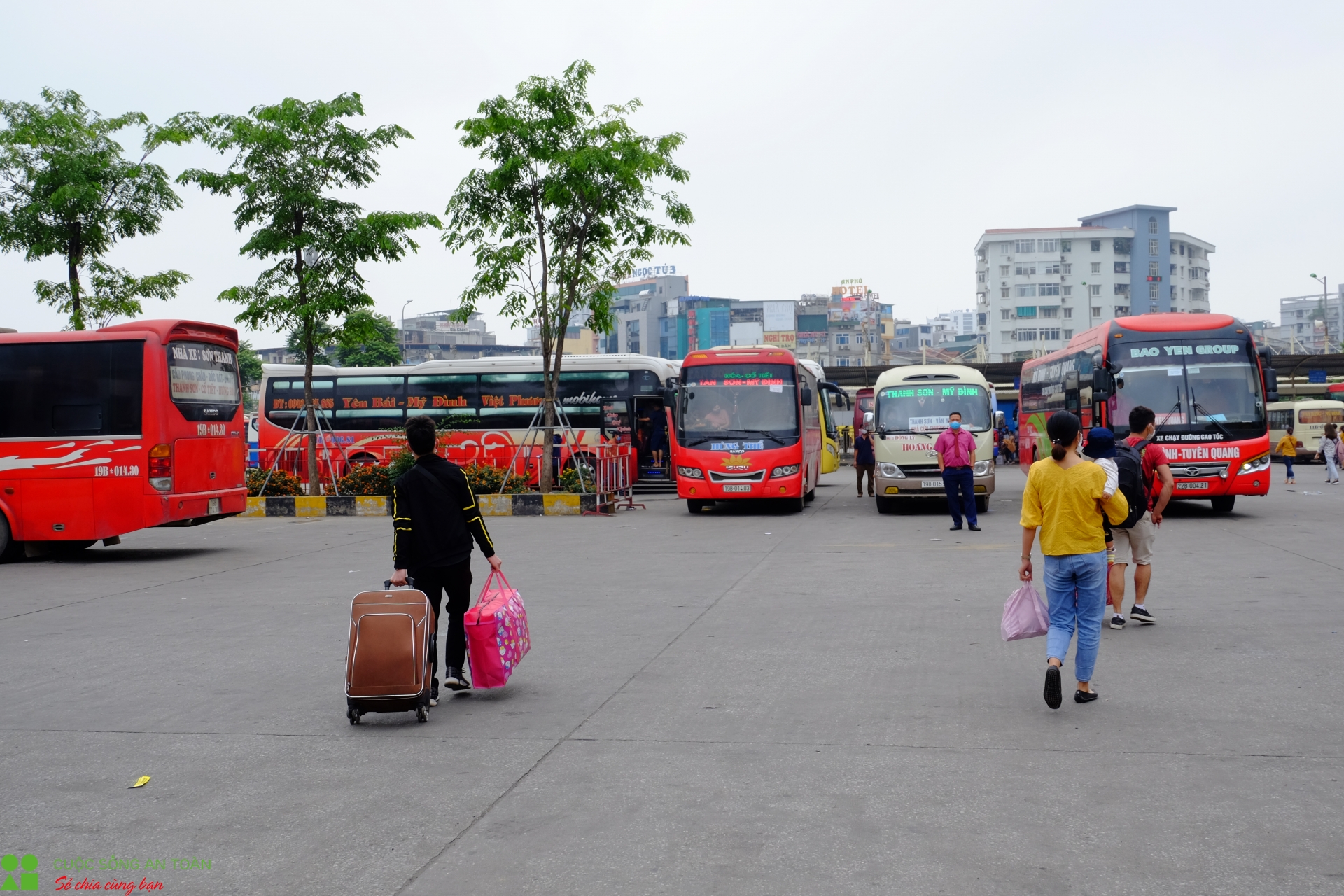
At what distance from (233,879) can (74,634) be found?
6.46m

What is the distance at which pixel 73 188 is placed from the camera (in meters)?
21.2

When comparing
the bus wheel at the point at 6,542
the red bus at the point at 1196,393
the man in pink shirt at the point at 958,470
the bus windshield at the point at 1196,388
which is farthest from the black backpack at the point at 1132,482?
the bus wheel at the point at 6,542

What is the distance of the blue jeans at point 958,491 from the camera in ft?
58.0

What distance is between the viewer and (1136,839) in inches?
172

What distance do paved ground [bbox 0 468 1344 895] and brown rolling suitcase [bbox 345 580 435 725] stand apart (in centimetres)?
17

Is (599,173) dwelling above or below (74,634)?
above

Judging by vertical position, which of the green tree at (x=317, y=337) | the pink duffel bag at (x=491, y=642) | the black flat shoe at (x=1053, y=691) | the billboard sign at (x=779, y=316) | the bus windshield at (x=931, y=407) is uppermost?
the billboard sign at (x=779, y=316)

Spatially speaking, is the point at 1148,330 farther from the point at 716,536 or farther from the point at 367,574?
the point at 367,574

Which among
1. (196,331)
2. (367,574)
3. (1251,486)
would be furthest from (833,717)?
(1251,486)

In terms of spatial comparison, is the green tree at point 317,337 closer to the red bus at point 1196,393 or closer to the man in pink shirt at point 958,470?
the man in pink shirt at point 958,470

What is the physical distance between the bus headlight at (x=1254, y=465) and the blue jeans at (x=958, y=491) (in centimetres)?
447

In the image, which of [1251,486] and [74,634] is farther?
[1251,486]

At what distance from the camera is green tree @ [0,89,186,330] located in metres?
21.8

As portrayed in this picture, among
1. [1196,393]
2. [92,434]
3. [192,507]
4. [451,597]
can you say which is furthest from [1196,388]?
[92,434]
